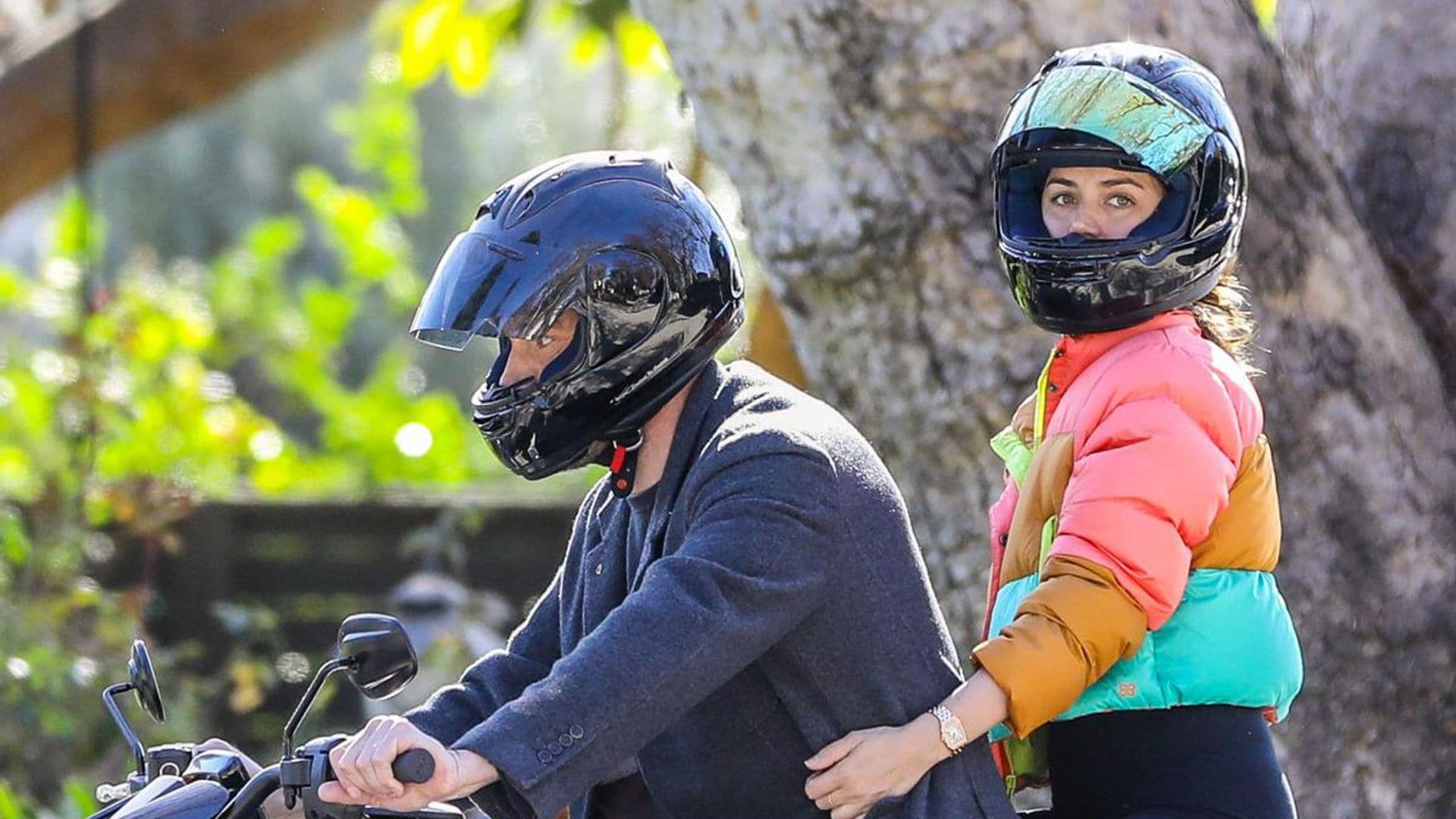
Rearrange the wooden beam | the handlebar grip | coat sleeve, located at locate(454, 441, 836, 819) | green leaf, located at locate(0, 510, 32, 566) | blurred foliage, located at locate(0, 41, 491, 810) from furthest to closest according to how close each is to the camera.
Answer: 1. the wooden beam
2. blurred foliage, located at locate(0, 41, 491, 810)
3. green leaf, located at locate(0, 510, 32, 566)
4. coat sleeve, located at locate(454, 441, 836, 819)
5. the handlebar grip

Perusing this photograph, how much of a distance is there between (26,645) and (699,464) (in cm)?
429

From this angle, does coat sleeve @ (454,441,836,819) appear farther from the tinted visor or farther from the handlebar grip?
the tinted visor

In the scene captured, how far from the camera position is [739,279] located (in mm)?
2881

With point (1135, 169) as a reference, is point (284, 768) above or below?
below

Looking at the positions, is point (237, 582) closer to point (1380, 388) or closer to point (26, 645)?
point (26, 645)

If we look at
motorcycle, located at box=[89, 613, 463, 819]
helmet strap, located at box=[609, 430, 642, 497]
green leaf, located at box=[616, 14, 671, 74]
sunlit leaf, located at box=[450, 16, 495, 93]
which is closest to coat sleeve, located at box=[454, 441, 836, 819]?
motorcycle, located at box=[89, 613, 463, 819]

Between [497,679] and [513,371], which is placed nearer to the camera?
[513,371]

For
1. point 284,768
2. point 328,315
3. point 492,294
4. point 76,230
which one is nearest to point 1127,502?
point 492,294

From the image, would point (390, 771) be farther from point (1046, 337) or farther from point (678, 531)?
point (1046, 337)

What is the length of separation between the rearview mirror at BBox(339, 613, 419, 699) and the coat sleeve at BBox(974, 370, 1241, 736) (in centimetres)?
80

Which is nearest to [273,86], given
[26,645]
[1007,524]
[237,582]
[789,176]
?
[237,582]

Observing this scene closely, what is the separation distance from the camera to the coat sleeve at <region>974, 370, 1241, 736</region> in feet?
8.80

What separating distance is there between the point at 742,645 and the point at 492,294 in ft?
1.84

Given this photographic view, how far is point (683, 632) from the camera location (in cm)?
243
